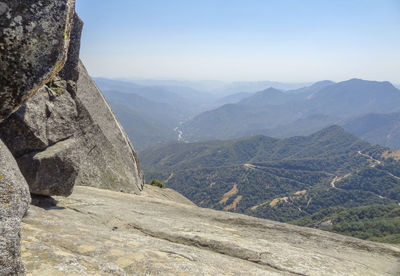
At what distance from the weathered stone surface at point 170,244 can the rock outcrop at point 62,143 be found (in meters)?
1.60

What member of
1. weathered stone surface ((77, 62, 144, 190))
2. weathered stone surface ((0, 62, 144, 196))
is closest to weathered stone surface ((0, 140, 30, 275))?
weathered stone surface ((0, 62, 144, 196))

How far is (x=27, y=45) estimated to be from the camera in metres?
7.18

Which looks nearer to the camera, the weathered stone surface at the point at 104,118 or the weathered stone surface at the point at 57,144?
the weathered stone surface at the point at 57,144

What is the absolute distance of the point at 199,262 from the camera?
348 inches

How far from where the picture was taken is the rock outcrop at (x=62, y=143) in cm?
1202

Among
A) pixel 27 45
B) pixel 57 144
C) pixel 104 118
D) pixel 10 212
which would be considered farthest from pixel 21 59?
pixel 104 118

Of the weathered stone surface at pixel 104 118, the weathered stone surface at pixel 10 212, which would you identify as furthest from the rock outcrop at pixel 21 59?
the weathered stone surface at pixel 104 118

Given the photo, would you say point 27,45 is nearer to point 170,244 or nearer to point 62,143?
point 62,143

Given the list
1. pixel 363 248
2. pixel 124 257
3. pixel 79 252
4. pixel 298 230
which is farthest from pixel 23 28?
pixel 363 248

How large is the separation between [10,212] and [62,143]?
8.04m

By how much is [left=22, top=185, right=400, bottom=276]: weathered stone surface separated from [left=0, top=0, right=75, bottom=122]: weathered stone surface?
406 cm

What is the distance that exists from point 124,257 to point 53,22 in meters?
7.08

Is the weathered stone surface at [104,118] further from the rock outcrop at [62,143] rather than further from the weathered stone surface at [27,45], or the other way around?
the weathered stone surface at [27,45]

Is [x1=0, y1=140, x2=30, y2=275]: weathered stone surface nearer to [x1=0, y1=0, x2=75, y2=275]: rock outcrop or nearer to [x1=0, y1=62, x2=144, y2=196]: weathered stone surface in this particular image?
[x1=0, y1=0, x2=75, y2=275]: rock outcrop
